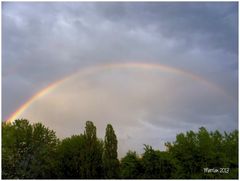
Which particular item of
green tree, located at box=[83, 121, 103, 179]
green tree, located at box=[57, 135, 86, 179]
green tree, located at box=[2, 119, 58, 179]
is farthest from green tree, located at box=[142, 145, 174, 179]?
green tree, located at box=[2, 119, 58, 179]

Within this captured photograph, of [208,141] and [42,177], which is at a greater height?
[208,141]

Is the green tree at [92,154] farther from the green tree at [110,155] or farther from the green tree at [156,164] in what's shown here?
the green tree at [156,164]

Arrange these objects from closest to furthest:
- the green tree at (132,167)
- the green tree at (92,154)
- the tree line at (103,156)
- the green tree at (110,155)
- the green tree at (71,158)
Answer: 1. the tree line at (103,156)
2. the green tree at (132,167)
3. the green tree at (110,155)
4. the green tree at (92,154)
5. the green tree at (71,158)

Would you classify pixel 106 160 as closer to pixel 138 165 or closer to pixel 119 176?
pixel 119 176

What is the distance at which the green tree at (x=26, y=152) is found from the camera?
58.4m

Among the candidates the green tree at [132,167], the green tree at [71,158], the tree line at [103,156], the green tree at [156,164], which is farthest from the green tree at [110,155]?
the green tree at [156,164]

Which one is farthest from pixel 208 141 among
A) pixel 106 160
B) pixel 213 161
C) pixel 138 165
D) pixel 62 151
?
pixel 62 151

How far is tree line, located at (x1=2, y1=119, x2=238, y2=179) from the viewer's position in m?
43.0

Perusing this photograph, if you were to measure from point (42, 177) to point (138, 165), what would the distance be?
20.2 m

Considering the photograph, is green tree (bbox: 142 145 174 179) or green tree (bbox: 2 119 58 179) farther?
green tree (bbox: 2 119 58 179)

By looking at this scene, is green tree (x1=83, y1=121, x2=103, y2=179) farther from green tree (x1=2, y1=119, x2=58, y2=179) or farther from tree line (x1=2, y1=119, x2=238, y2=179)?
green tree (x1=2, y1=119, x2=58, y2=179)

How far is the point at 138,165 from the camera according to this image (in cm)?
4594

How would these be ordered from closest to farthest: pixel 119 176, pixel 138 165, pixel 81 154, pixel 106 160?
pixel 138 165
pixel 119 176
pixel 106 160
pixel 81 154

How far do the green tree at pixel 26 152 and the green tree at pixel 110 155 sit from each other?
981 centimetres
